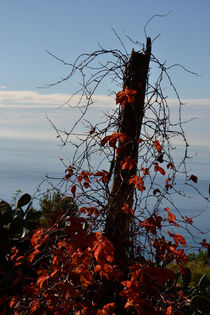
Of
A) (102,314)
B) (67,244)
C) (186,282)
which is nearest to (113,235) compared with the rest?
(67,244)

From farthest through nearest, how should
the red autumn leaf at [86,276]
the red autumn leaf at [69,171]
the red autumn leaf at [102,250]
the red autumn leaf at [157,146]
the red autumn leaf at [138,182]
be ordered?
the red autumn leaf at [69,171] → the red autumn leaf at [157,146] → the red autumn leaf at [138,182] → the red autumn leaf at [86,276] → the red autumn leaf at [102,250]

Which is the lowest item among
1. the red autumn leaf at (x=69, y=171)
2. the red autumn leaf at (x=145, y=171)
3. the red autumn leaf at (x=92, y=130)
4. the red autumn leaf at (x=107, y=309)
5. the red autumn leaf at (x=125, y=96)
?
the red autumn leaf at (x=107, y=309)

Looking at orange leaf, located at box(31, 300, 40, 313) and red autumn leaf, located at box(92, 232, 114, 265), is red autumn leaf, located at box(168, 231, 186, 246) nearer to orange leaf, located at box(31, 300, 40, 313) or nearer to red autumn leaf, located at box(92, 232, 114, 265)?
red autumn leaf, located at box(92, 232, 114, 265)

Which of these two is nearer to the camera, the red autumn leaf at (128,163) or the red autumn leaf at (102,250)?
the red autumn leaf at (102,250)

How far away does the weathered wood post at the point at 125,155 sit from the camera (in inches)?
97.4

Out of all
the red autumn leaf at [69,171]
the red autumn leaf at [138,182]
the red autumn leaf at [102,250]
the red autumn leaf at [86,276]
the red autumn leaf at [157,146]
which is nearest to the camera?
the red autumn leaf at [102,250]

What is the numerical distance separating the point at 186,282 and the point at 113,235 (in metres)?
0.97

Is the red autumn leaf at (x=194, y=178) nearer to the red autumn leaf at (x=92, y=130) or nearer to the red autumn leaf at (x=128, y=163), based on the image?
the red autumn leaf at (x=128, y=163)

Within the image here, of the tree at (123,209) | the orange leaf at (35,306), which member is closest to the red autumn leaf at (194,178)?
the tree at (123,209)

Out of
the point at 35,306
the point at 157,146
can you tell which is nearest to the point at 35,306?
the point at 35,306

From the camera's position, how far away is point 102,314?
2.25 metres

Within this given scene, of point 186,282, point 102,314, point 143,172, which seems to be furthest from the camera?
point 186,282

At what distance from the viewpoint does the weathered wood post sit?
2475 millimetres

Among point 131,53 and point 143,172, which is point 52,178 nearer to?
point 143,172
